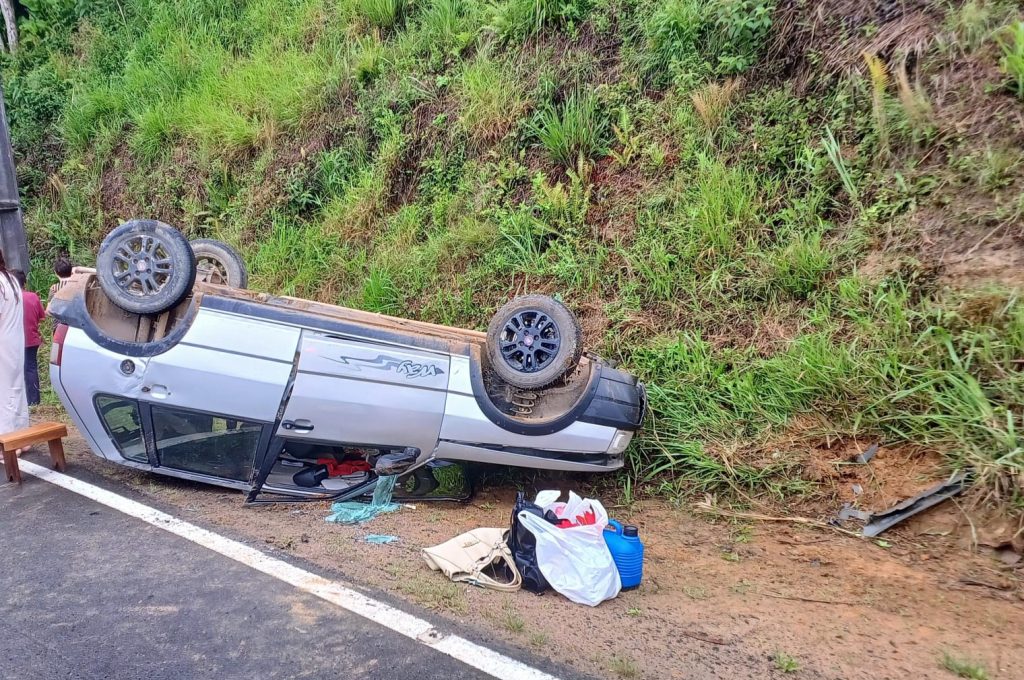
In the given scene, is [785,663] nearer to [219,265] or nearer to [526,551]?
[526,551]

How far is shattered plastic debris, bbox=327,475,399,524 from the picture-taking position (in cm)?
477

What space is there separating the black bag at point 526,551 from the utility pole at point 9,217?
8851 millimetres

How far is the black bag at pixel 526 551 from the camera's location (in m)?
3.86

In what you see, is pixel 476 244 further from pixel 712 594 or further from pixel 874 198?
pixel 712 594

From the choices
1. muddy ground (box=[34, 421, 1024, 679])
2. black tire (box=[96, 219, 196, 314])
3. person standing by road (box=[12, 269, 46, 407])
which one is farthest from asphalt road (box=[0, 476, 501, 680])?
person standing by road (box=[12, 269, 46, 407])

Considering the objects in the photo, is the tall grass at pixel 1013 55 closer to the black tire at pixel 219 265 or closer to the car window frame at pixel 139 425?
the black tire at pixel 219 265

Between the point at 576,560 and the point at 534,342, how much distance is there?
149cm

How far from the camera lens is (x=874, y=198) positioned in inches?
222

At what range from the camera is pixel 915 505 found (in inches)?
169

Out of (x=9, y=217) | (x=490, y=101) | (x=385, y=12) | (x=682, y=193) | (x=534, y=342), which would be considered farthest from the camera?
(x=9, y=217)

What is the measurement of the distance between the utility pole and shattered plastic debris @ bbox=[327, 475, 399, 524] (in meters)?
7.50

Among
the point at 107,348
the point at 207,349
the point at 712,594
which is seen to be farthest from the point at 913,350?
the point at 107,348

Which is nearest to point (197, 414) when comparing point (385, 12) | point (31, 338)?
point (31, 338)

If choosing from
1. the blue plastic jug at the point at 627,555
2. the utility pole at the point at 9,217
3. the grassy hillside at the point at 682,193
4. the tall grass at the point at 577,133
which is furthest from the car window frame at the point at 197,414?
the utility pole at the point at 9,217
